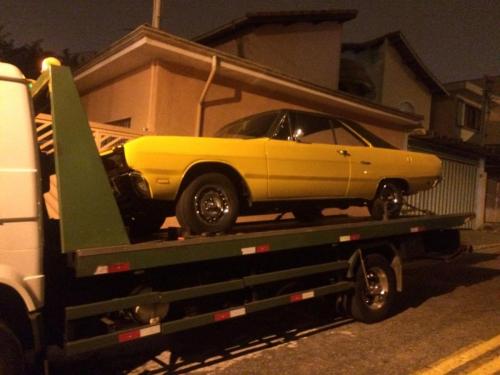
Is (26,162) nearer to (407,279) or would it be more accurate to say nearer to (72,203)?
(72,203)

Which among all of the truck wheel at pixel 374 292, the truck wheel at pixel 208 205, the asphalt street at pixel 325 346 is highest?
the truck wheel at pixel 208 205

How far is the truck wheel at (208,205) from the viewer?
4.50 metres

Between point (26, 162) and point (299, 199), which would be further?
point (299, 199)

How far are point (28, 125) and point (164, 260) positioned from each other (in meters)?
1.40

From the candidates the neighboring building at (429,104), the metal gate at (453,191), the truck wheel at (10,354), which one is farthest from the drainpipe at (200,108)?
the metal gate at (453,191)

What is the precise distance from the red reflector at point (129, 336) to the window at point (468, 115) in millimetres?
24740

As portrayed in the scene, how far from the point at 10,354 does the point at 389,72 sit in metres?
20.4

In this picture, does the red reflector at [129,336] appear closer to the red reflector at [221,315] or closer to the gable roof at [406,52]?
the red reflector at [221,315]

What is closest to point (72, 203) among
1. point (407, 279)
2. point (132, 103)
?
point (132, 103)

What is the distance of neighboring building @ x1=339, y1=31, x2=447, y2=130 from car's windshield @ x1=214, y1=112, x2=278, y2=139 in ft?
46.2

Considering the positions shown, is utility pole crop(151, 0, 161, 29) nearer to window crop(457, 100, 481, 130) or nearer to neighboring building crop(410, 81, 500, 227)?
neighboring building crop(410, 81, 500, 227)

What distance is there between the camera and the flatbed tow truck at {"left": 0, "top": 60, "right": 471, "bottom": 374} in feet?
10.8

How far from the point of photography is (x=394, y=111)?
13367mm

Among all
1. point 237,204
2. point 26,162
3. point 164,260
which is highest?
point 26,162
